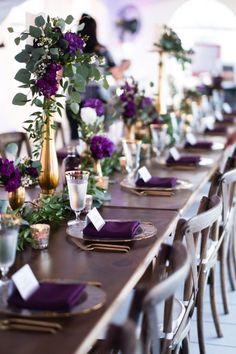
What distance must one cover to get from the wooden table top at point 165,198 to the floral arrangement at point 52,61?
1.97ft

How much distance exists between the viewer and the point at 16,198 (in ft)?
7.33

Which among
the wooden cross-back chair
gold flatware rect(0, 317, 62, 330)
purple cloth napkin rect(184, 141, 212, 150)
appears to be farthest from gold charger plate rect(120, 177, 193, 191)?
gold flatware rect(0, 317, 62, 330)

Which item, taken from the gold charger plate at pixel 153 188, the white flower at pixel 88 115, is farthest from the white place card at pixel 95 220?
the white flower at pixel 88 115

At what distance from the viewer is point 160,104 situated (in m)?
4.66

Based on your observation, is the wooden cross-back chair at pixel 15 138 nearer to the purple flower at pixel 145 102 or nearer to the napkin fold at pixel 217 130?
the purple flower at pixel 145 102

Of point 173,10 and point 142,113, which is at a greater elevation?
point 173,10

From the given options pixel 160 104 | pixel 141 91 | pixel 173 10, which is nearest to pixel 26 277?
pixel 141 91

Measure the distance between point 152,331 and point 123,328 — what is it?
0.80 feet

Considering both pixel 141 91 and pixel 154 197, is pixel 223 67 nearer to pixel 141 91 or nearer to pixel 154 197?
pixel 141 91

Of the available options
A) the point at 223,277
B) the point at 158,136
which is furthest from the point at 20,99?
the point at 158,136

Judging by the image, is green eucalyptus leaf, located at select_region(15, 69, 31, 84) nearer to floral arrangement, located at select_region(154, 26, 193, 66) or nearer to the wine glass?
the wine glass

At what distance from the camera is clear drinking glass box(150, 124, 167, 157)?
3979mm

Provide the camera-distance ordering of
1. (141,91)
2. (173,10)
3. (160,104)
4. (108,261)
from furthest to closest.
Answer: (173,10) → (160,104) → (141,91) → (108,261)

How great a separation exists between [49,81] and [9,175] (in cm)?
39
